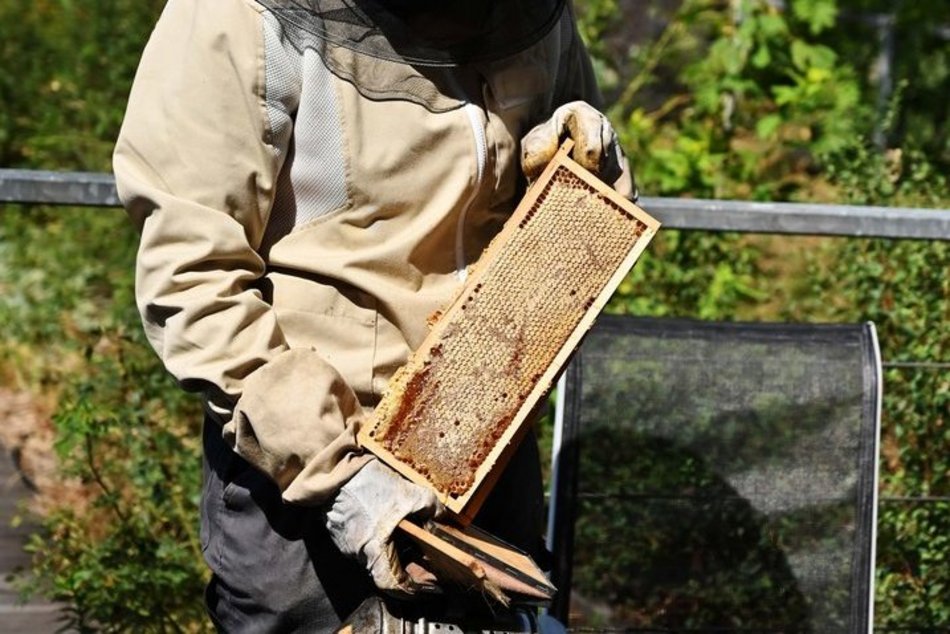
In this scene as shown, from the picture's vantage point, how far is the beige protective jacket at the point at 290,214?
89.9 inches

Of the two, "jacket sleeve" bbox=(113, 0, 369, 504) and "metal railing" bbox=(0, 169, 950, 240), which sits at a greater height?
"jacket sleeve" bbox=(113, 0, 369, 504)

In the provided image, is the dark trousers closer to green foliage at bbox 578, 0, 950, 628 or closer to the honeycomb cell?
the honeycomb cell

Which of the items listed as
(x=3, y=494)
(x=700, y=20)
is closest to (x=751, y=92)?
(x=700, y=20)

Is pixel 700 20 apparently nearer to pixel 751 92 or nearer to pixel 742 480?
pixel 751 92

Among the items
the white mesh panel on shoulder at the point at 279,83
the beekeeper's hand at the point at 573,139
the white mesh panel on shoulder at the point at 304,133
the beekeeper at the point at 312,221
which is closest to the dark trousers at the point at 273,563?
the beekeeper at the point at 312,221

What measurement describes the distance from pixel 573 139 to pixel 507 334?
35 centimetres

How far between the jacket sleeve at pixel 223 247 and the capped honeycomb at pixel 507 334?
11cm

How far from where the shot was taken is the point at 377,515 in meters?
2.24

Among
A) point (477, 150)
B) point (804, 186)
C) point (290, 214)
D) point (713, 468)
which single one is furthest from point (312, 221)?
point (804, 186)

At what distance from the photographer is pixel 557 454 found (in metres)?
3.50

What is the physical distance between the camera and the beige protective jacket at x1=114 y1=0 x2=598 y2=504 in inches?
89.9

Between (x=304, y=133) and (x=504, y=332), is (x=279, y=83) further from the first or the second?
(x=504, y=332)

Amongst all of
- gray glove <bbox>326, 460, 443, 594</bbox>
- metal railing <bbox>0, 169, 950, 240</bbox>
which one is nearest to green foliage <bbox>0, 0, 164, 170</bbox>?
metal railing <bbox>0, 169, 950, 240</bbox>

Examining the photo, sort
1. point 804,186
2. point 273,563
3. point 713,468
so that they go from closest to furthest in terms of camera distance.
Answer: point 273,563 < point 713,468 < point 804,186
